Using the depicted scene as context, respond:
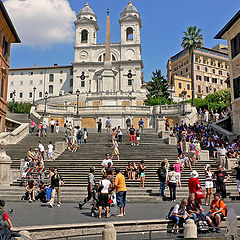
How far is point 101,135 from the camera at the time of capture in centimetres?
2744

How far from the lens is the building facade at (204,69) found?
9200 centimetres

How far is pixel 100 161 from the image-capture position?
19.0 m

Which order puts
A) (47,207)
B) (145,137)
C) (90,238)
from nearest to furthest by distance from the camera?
(90,238) < (47,207) < (145,137)

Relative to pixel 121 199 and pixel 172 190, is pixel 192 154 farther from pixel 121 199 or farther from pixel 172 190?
pixel 121 199

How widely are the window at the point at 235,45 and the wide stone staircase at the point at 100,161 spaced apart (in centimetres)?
1112

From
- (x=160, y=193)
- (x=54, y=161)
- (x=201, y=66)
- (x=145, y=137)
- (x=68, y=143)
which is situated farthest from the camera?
(x=201, y=66)

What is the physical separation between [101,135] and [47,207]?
1557cm

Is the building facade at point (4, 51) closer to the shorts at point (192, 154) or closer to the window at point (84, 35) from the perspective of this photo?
the shorts at point (192, 154)

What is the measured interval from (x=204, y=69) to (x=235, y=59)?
224 ft

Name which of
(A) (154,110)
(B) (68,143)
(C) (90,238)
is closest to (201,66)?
(A) (154,110)

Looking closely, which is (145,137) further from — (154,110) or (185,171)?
(154,110)

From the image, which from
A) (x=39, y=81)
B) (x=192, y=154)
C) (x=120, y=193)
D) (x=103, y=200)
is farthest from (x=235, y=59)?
(x=39, y=81)

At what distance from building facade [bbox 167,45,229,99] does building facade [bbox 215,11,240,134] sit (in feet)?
198

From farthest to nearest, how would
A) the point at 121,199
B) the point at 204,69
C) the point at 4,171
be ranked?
the point at 204,69
the point at 4,171
the point at 121,199
